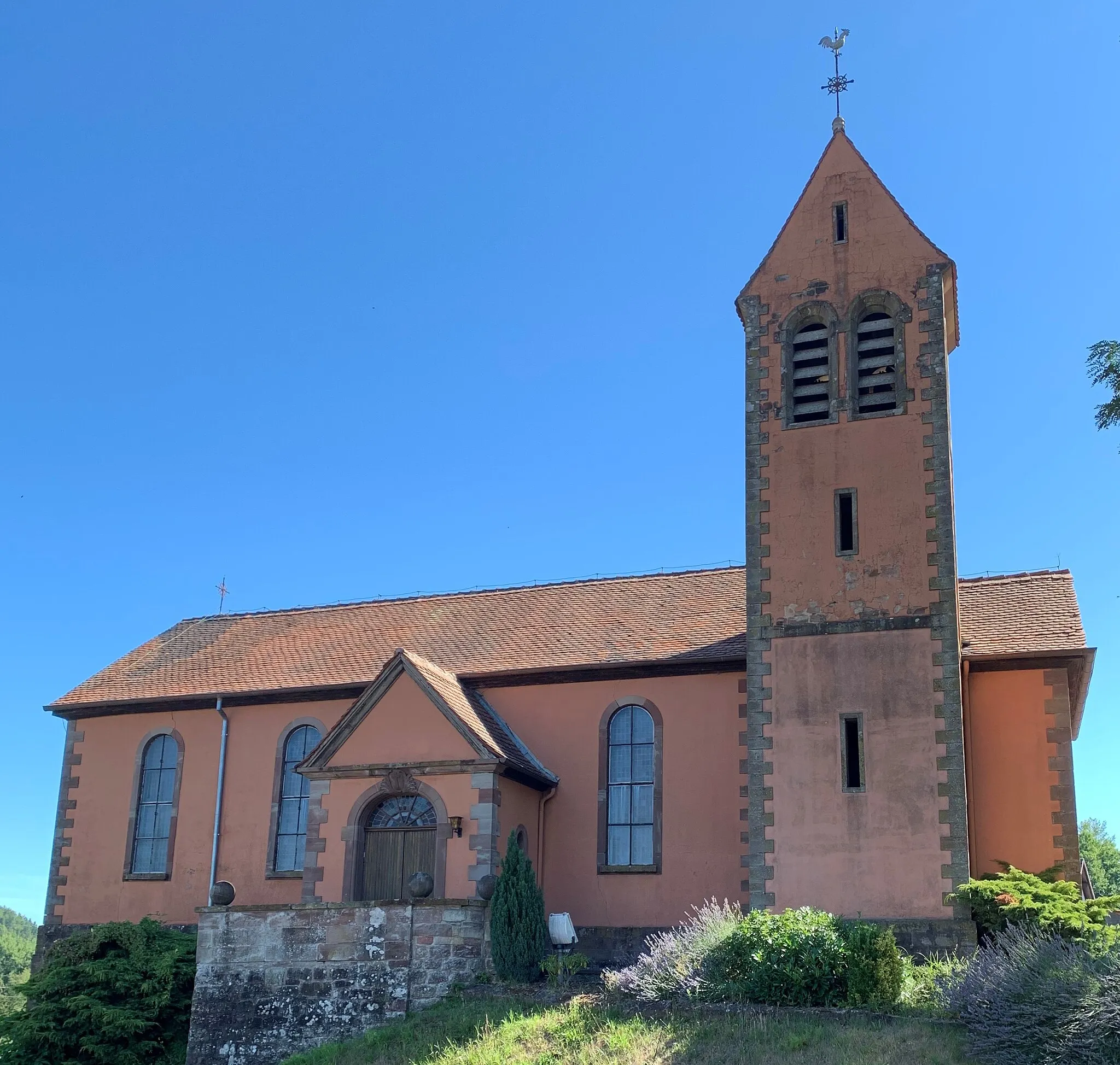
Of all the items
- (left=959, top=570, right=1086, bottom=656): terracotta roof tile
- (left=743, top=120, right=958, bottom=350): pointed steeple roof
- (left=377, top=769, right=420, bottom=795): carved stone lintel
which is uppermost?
(left=743, top=120, right=958, bottom=350): pointed steeple roof

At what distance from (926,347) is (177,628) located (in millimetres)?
19448

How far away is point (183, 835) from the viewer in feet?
95.5

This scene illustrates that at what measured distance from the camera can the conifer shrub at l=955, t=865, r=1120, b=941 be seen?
66.6ft

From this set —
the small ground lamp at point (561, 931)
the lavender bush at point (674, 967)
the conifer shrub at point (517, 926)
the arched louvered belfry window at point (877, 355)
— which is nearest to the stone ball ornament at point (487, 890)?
the conifer shrub at point (517, 926)

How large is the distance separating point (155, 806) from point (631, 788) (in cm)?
1076

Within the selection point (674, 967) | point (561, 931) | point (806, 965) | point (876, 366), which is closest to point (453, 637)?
point (561, 931)

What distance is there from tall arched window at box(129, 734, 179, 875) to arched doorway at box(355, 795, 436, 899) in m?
6.55

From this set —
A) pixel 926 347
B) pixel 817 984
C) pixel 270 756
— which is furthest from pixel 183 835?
pixel 926 347

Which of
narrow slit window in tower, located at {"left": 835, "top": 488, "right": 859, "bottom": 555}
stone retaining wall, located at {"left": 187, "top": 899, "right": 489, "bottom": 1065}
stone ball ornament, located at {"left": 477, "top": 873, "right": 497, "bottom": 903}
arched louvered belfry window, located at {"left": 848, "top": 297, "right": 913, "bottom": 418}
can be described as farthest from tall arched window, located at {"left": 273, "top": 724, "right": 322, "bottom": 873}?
arched louvered belfry window, located at {"left": 848, "top": 297, "right": 913, "bottom": 418}

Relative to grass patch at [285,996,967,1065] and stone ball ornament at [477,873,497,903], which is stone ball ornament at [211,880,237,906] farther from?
stone ball ornament at [477,873,497,903]

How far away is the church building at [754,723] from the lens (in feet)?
75.7

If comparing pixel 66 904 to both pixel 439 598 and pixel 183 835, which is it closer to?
pixel 183 835

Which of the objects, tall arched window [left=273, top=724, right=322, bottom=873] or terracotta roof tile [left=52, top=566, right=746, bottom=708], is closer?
terracotta roof tile [left=52, top=566, right=746, bottom=708]

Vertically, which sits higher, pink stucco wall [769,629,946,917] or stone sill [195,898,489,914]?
pink stucco wall [769,629,946,917]
